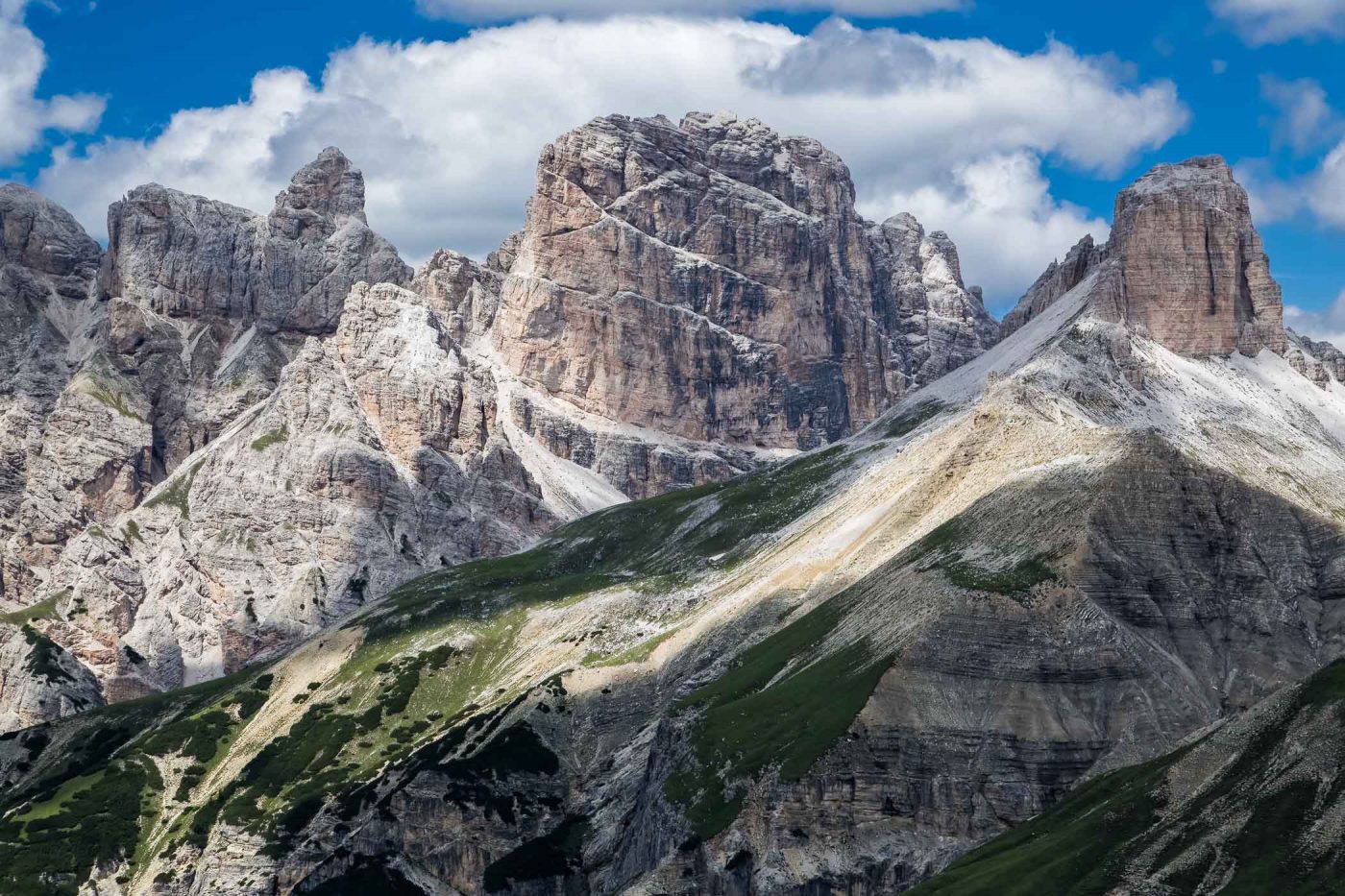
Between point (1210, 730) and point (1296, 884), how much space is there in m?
37.8

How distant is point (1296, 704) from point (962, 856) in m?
41.2

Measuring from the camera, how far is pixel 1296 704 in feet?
553

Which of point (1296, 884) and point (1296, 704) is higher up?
point (1296, 704)

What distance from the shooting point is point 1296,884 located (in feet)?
481

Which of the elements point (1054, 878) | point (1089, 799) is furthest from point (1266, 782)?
point (1089, 799)

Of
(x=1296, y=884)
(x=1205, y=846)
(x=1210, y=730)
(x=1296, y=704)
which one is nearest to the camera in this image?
(x=1296, y=884)

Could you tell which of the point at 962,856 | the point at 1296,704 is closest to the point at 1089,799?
the point at 962,856

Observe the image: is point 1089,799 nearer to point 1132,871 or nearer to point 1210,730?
point 1210,730

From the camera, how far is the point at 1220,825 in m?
160

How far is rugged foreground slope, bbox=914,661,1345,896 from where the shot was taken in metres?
151

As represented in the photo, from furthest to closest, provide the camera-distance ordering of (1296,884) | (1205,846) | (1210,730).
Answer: (1210,730), (1205,846), (1296,884)

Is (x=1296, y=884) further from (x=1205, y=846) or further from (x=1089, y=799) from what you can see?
(x=1089, y=799)

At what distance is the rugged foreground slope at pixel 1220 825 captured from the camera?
5960 inches

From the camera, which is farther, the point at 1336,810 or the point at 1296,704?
the point at 1296,704
